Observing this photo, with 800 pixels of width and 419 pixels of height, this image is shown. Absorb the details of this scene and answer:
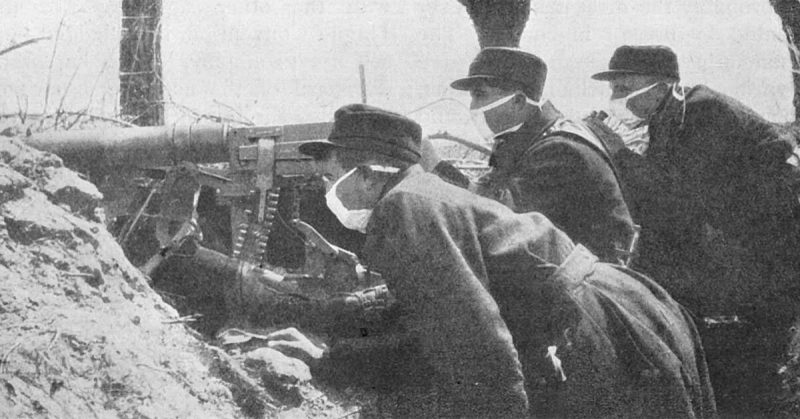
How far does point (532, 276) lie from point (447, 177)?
2.14 metres

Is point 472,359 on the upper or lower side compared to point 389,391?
upper

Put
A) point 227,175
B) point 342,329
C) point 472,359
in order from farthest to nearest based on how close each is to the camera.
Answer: point 227,175
point 342,329
point 472,359

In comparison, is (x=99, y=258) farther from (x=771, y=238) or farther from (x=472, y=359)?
(x=771, y=238)

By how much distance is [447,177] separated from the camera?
5461 mm

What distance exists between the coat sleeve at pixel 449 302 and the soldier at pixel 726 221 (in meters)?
2.14

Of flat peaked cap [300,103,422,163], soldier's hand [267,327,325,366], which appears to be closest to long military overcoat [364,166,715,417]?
flat peaked cap [300,103,422,163]

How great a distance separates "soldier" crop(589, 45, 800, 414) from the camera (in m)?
4.82

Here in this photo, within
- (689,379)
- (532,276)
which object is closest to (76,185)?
(532,276)

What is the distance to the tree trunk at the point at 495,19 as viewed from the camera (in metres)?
8.90

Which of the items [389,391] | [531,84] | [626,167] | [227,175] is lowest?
[389,391]

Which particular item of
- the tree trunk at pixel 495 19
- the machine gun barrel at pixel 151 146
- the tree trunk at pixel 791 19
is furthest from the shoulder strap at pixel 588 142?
the tree trunk at pixel 495 19

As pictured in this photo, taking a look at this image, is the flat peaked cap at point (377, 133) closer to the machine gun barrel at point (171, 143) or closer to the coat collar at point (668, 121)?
the coat collar at point (668, 121)

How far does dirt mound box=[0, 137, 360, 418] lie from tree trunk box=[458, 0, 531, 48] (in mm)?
5155

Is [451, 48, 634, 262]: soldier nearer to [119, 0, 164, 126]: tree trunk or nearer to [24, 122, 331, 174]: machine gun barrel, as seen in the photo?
[24, 122, 331, 174]: machine gun barrel
